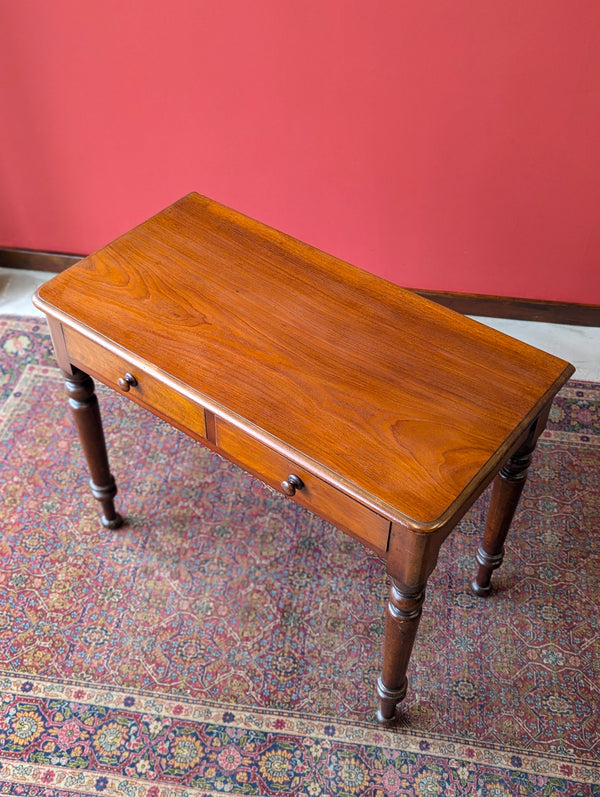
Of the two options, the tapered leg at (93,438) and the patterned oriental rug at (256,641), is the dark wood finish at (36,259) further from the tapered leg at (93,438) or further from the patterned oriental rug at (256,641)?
the tapered leg at (93,438)

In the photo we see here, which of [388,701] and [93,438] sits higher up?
[93,438]

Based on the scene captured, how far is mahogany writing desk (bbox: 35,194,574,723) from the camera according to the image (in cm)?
190

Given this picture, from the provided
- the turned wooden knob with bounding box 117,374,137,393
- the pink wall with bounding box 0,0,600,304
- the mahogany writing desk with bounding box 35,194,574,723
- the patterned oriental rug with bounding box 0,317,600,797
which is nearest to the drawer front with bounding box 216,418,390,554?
the mahogany writing desk with bounding box 35,194,574,723

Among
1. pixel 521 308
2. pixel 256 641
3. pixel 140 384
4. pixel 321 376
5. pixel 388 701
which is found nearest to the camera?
pixel 321 376

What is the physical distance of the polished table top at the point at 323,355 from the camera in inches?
75.3

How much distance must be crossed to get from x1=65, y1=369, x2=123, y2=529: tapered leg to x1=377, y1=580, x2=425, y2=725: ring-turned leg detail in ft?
3.47

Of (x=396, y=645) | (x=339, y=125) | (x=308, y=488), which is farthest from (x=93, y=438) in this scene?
(x=339, y=125)

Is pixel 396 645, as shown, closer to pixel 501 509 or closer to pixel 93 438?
pixel 501 509

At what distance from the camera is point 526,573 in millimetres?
2787

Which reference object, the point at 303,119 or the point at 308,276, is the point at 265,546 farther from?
the point at 303,119

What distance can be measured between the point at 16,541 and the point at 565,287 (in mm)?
2351

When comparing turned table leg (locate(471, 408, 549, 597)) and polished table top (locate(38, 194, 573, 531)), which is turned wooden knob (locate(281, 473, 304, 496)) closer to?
polished table top (locate(38, 194, 573, 531))

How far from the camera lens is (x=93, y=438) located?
261 centimetres

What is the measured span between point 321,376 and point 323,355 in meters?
0.08
